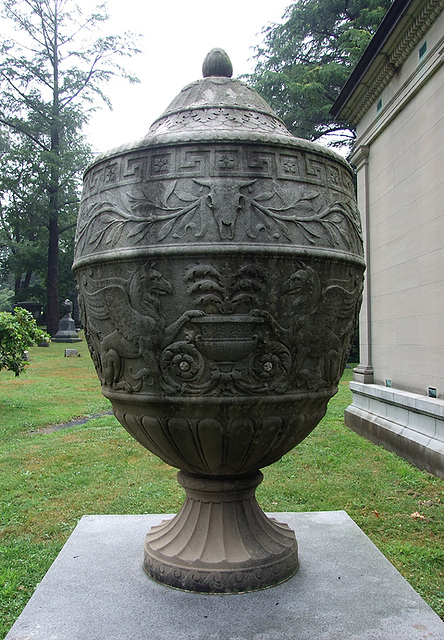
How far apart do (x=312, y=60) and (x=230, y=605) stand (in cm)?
1965

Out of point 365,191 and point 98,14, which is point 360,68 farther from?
point 98,14

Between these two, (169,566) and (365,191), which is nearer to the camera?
(169,566)

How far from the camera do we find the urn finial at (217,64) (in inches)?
115

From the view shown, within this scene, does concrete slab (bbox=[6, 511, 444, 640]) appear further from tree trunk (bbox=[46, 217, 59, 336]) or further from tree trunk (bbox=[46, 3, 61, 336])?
tree trunk (bbox=[46, 217, 59, 336])

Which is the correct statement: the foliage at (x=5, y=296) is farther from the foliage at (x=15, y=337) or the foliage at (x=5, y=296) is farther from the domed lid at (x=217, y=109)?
the domed lid at (x=217, y=109)

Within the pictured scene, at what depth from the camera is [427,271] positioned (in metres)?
5.57

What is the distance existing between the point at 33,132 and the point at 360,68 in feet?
70.9

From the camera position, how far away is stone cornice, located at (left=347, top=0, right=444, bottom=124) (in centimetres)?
532

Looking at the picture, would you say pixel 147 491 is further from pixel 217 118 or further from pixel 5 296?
pixel 5 296

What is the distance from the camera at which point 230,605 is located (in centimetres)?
231

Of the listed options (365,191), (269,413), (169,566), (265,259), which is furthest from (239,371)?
(365,191)

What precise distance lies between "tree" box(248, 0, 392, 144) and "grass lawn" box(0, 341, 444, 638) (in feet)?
41.0

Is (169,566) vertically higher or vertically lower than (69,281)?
lower

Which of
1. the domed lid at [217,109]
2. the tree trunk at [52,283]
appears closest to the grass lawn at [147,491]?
the domed lid at [217,109]
